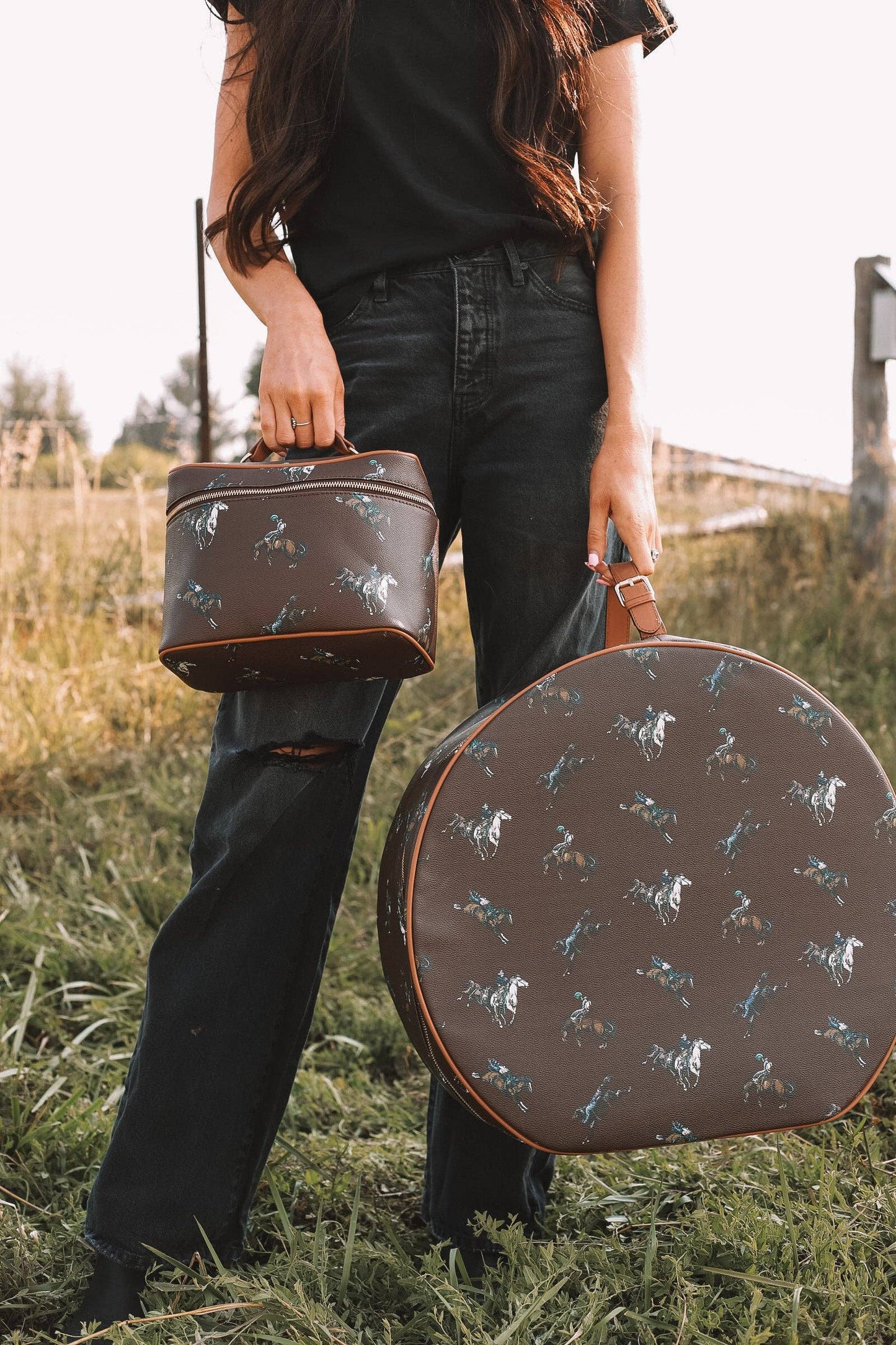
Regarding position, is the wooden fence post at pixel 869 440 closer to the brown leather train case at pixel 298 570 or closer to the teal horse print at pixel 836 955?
the teal horse print at pixel 836 955

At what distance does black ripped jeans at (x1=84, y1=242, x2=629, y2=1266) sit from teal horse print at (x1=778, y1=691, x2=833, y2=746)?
302 millimetres

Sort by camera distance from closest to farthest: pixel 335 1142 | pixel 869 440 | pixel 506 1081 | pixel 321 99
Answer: pixel 506 1081 → pixel 321 99 → pixel 335 1142 → pixel 869 440

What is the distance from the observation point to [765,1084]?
128 centimetres

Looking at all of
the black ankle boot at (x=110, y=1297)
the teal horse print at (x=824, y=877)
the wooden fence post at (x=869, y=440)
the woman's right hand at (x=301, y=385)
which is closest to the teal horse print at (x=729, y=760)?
the teal horse print at (x=824, y=877)

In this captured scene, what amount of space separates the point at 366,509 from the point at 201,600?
0.20m

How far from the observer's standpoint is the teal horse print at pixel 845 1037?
1.29m

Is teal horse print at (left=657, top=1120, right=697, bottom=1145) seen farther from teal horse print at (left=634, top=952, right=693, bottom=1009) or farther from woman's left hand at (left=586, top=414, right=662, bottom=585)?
woman's left hand at (left=586, top=414, right=662, bottom=585)

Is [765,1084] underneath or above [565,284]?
underneath

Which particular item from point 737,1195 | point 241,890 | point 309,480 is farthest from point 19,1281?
point 309,480

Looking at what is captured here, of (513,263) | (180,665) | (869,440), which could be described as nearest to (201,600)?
(180,665)

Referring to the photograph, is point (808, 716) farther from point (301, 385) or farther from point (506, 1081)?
point (301, 385)

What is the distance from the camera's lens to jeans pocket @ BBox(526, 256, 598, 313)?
1.44 m

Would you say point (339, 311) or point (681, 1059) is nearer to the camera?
point (681, 1059)

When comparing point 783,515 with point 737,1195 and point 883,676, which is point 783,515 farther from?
point 737,1195
